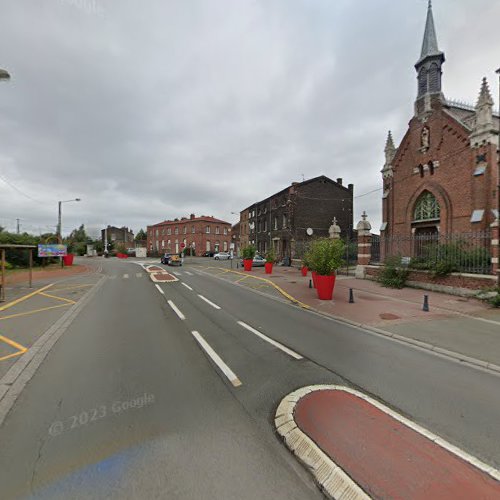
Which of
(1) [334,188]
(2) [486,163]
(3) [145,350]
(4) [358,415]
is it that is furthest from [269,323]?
(1) [334,188]

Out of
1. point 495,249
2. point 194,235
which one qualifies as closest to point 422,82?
point 495,249

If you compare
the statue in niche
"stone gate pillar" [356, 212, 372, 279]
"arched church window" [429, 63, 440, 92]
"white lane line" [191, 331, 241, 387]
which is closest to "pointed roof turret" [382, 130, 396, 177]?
the statue in niche

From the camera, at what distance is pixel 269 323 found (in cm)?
734

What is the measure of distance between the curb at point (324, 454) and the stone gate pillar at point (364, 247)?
15.0m

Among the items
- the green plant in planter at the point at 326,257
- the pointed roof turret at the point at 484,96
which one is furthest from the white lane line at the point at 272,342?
the pointed roof turret at the point at 484,96

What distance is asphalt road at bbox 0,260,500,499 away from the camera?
7.55ft

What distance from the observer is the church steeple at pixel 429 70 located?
753 inches

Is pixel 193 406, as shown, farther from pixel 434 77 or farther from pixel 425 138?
pixel 434 77

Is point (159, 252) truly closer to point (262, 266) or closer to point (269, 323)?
point (262, 266)

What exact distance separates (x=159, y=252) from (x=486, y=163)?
5880 cm

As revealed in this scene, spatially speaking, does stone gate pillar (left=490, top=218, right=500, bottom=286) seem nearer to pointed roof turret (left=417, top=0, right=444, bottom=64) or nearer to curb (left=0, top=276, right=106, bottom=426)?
curb (left=0, top=276, right=106, bottom=426)

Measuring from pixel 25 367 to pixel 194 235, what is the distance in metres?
55.9

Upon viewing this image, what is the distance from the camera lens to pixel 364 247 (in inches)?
687

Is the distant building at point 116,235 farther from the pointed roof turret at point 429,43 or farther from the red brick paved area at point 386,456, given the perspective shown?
the red brick paved area at point 386,456
